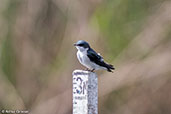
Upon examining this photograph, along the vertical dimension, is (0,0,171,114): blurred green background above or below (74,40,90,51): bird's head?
above

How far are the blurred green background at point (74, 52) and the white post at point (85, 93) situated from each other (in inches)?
53.8

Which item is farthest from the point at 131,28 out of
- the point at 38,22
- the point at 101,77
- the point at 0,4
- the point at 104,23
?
the point at 0,4

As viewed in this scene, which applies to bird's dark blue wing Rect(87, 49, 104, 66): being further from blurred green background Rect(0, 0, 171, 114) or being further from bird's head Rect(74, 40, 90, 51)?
blurred green background Rect(0, 0, 171, 114)

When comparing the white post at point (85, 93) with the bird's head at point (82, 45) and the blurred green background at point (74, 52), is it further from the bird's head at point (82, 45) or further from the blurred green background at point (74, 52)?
the blurred green background at point (74, 52)

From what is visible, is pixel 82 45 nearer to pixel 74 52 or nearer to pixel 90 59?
pixel 90 59

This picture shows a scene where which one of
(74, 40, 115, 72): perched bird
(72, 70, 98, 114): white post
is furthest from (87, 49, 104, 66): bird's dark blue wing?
(72, 70, 98, 114): white post

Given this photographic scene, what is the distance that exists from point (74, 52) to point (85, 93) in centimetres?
157

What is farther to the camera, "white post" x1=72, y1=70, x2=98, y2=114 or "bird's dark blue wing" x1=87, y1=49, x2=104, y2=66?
"bird's dark blue wing" x1=87, y1=49, x2=104, y2=66

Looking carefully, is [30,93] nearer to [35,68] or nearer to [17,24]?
[35,68]

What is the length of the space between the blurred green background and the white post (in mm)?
1367

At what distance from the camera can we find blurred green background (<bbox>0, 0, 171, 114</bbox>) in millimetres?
3629

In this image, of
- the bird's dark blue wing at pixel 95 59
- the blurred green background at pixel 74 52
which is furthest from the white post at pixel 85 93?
the blurred green background at pixel 74 52

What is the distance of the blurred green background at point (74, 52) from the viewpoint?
3629 millimetres

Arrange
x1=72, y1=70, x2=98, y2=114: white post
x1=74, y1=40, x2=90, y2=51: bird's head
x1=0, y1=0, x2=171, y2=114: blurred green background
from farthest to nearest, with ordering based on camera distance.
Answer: x1=0, y1=0, x2=171, y2=114: blurred green background → x1=74, y1=40, x2=90, y2=51: bird's head → x1=72, y1=70, x2=98, y2=114: white post
